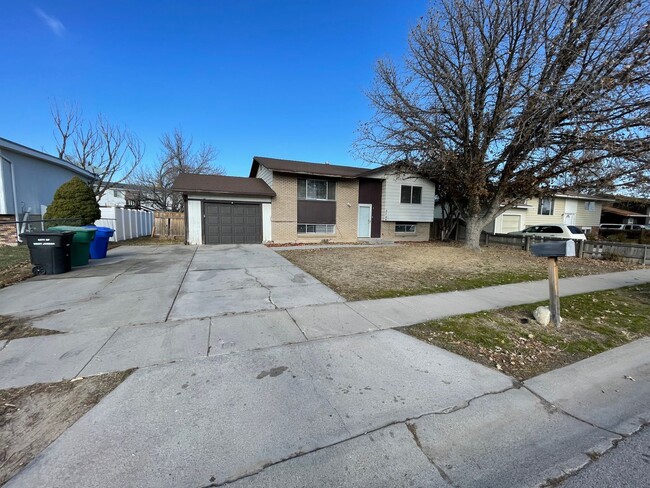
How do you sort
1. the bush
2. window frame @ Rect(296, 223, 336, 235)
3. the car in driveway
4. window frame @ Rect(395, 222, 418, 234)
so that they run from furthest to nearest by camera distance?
1. window frame @ Rect(395, 222, 418, 234)
2. window frame @ Rect(296, 223, 336, 235)
3. the car in driveway
4. the bush

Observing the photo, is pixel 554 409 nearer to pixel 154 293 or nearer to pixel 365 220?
pixel 154 293

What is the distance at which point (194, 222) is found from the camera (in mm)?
14695

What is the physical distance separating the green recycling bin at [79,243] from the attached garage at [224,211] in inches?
231

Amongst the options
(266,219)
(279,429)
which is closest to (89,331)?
(279,429)

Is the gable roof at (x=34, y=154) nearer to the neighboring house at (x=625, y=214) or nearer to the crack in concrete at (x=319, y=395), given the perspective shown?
the crack in concrete at (x=319, y=395)

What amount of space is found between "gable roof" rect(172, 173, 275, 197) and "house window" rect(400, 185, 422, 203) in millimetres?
8678

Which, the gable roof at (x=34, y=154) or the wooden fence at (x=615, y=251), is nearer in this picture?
the wooden fence at (x=615, y=251)

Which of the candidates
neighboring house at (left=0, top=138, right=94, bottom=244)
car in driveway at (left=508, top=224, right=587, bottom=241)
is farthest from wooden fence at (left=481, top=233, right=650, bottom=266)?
neighboring house at (left=0, top=138, right=94, bottom=244)

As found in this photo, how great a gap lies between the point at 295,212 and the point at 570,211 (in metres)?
25.0

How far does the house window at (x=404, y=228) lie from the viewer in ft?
63.5

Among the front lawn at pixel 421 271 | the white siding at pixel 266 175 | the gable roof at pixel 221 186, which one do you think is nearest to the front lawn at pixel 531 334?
the front lawn at pixel 421 271

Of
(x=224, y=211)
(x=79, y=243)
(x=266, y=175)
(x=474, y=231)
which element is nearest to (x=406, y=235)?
(x=474, y=231)

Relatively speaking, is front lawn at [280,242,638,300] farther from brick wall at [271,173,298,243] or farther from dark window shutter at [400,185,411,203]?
dark window shutter at [400,185,411,203]

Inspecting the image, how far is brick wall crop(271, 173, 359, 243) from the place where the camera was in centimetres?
1606
